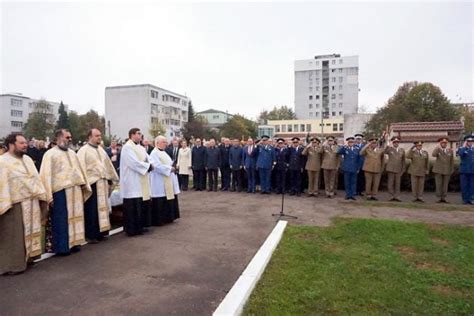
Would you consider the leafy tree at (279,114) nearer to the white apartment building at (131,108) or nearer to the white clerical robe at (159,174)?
the white apartment building at (131,108)

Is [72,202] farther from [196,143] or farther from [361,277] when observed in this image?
[196,143]

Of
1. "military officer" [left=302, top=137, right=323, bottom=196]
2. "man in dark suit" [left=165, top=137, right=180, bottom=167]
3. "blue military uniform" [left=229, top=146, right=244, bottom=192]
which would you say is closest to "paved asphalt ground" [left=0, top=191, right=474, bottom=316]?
"military officer" [left=302, top=137, right=323, bottom=196]

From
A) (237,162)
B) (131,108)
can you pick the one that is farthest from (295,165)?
(131,108)

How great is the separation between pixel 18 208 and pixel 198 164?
923 cm

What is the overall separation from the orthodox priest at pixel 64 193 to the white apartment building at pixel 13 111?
82.9 metres

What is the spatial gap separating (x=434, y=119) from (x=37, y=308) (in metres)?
50.9

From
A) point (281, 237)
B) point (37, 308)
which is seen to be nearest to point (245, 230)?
point (281, 237)

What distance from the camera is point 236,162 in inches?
543

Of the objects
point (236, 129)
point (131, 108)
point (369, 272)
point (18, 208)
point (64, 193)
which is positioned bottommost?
point (369, 272)

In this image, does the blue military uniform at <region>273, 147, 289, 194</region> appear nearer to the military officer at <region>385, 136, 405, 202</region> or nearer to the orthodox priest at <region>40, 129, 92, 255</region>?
the military officer at <region>385, 136, 405, 202</region>

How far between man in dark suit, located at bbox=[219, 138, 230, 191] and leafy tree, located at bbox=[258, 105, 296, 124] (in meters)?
86.5

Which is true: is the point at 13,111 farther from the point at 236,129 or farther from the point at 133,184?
the point at 133,184

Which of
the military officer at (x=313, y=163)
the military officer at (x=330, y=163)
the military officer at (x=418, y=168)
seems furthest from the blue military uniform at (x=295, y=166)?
the military officer at (x=418, y=168)

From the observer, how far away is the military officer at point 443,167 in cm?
1139
